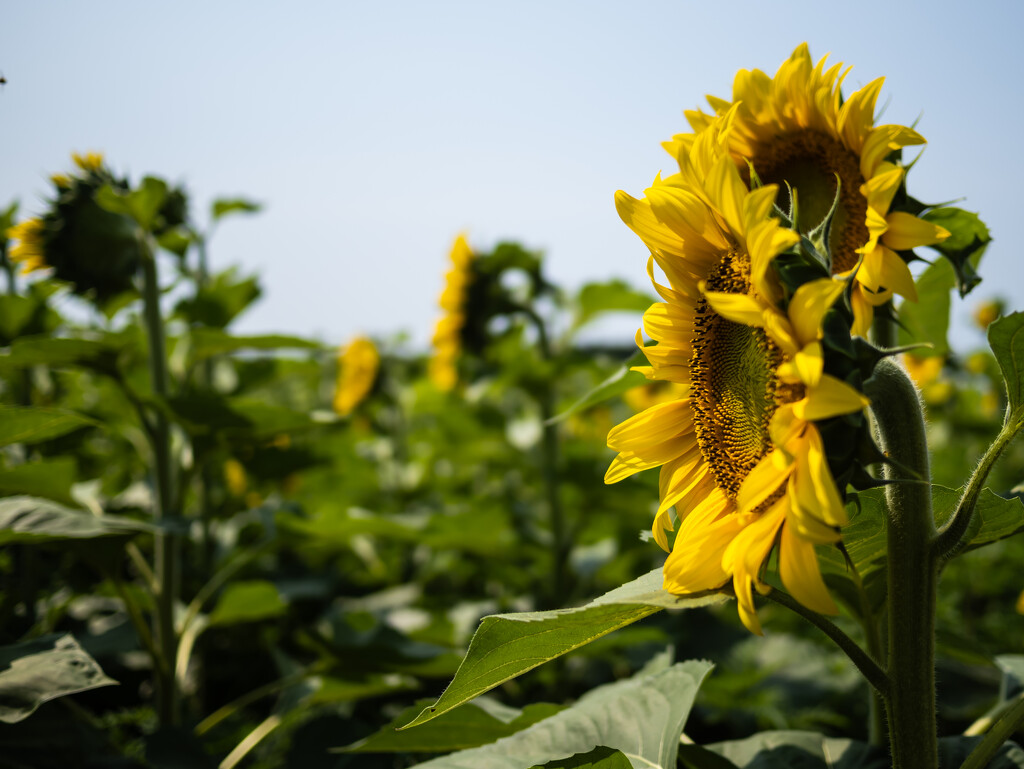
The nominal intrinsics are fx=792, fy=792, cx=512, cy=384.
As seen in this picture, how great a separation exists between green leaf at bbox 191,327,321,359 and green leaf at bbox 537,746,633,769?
108 centimetres

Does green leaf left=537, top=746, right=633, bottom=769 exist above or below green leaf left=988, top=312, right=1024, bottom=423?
below

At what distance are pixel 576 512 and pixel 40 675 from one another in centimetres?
252

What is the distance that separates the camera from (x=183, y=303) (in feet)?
7.55

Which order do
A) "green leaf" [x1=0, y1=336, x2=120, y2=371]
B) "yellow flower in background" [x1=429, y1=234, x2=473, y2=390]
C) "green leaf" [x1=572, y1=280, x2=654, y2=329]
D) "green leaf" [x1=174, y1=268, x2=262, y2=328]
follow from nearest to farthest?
"green leaf" [x1=0, y1=336, x2=120, y2=371] < "green leaf" [x1=174, y1=268, x2=262, y2=328] < "green leaf" [x1=572, y1=280, x2=654, y2=329] < "yellow flower in background" [x1=429, y1=234, x2=473, y2=390]

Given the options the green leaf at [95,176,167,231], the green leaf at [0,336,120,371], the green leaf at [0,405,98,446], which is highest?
the green leaf at [95,176,167,231]

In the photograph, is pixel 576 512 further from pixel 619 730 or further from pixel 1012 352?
pixel 1012 352

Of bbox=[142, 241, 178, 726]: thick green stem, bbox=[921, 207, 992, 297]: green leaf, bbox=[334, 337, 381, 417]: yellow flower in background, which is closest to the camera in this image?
bbox=[921, 207, 992, 297]: green leaf

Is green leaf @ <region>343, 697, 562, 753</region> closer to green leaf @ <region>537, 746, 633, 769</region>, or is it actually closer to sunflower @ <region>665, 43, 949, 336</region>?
green leaf @ <region>537, 746, 633, 769</region>

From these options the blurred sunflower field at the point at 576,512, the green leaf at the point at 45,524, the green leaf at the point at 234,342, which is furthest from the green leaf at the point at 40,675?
the green leaf at the point at 234,342

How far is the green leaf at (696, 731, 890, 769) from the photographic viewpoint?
1002 mm

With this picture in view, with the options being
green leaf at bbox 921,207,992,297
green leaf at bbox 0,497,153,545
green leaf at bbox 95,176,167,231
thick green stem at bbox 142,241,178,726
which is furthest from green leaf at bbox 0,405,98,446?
green leaf at bbox 921,207,992,297

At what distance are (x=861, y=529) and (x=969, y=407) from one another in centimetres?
487

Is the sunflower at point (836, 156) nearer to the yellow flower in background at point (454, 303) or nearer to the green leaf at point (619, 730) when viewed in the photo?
the green leaf at point (619, 730)

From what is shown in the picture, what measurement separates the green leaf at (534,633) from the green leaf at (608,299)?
195 cm
